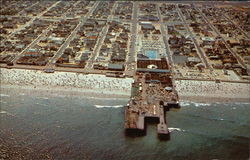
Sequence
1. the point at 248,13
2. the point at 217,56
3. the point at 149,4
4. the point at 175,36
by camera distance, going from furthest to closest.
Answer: the point at 149,4 → the point at 248,13 → the point at 175,36 → the point at 217,56

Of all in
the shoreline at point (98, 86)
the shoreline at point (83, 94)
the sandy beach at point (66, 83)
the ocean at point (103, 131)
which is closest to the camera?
the ocean at point (103, 131)

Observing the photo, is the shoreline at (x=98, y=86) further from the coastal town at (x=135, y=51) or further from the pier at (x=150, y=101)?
the pier at (x=150, y=101)

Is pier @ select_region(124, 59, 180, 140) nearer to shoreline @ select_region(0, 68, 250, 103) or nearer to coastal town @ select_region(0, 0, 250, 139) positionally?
coastal town @ select_region(0, 0, 250, 139)

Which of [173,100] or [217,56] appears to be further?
[217,56]

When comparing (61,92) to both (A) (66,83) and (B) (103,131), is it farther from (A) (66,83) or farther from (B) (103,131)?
(B) (103,131)

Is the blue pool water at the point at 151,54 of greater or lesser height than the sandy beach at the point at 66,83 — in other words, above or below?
above

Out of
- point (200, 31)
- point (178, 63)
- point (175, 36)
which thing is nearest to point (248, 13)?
point (200, 31)

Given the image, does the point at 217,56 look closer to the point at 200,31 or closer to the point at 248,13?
the point at 200,31

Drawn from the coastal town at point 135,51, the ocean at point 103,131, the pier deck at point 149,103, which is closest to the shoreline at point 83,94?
the ocean at point 103,131
